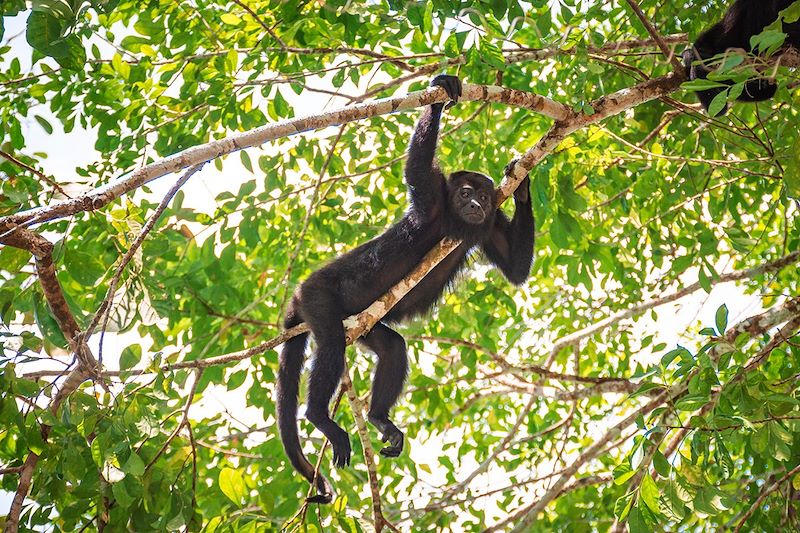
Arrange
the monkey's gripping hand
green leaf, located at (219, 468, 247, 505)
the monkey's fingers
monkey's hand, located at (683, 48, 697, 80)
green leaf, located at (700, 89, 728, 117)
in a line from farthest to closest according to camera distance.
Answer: the monkey's gripping hand → the monkey's fingers → monkey's hand, located at (683, 48, 697, 80) → green leaf, located at (219, 468, 247, 505) → green leaf, located at (700, 89, 728, 117)

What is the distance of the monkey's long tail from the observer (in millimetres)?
4273

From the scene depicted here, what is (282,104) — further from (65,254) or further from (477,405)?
(477,405)

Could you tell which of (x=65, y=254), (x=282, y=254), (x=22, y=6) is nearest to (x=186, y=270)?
(x=282, y=254)

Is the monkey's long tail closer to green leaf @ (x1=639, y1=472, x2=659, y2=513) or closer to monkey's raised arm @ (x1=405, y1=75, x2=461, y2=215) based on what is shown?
monkey's raised arm @ (x1=405, y1=75, x2=461, y2=215)

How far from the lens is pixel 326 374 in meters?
4.27

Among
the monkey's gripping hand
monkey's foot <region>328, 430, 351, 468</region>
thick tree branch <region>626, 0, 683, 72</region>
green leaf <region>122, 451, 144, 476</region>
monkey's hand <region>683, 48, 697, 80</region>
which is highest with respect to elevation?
the monkey's gripping hand

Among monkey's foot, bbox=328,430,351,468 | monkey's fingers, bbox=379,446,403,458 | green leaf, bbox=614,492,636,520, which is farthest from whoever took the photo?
monkey's fingers, bbox=379,446,403,458

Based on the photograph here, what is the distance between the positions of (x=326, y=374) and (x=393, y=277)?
2.80 feet

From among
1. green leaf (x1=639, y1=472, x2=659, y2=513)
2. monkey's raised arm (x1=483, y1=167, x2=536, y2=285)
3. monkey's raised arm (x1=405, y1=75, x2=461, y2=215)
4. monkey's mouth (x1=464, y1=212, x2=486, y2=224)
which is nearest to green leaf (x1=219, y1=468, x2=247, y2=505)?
green leaf (x1=639, y1=472, x2=659, y2=513)

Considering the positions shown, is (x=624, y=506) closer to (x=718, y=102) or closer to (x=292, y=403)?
(x=718, y=102)

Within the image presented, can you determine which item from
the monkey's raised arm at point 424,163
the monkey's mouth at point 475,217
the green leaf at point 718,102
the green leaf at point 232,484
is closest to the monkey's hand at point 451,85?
the monkey's raised arm at point 424,163

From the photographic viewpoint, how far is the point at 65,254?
326cm

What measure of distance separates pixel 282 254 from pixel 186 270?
72cm

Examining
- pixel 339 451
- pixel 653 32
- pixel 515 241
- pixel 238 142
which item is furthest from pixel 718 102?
pixel 339 451
